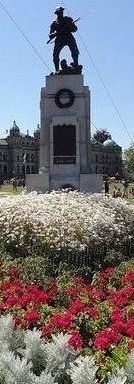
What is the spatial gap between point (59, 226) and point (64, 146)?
933 centimetres

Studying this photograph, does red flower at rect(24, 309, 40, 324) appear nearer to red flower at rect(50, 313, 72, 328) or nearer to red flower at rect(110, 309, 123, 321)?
red flower at rect(50, 313, 72, 328)

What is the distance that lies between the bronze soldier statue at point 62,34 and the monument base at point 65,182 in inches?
178

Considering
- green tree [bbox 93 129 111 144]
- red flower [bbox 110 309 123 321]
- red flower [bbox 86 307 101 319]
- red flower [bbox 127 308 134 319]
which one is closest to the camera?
red flower [bbox 110 309 123 321]

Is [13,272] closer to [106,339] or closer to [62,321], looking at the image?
[62,321]

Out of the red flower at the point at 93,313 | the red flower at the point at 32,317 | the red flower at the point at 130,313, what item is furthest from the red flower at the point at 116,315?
the red flower at the point at 32,317

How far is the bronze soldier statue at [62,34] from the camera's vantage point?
2345 centimetres

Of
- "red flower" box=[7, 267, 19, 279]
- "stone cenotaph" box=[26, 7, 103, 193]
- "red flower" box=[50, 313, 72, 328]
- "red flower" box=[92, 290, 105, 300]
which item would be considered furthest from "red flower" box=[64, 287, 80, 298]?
"stone cenotaph" box=[26, 7, 103, 193]

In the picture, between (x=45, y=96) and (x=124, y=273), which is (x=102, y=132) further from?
(x=124, y=273)

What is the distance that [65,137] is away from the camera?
23047 millimetres

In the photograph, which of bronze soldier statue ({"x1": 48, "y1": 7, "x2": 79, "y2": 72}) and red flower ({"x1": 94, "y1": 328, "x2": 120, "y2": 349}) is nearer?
red flower ({"x1": 94, "y1": 328, "x2": 120, "y2": 349})

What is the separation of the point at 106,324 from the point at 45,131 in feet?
51.5

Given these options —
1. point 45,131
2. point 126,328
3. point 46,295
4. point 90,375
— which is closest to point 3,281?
point 46,295

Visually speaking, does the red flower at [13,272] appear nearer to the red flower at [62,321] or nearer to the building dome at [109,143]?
the red flower at [62,321]

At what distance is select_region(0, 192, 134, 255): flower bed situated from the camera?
13484 mm
